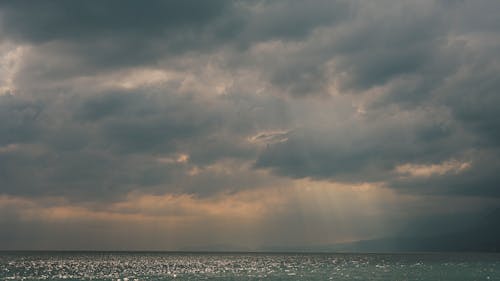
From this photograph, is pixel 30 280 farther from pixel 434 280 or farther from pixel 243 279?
pixel 434 280

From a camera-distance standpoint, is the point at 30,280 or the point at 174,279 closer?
the point at 30,280

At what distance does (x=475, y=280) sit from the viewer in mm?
108250

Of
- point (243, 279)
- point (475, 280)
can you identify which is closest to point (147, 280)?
point (243, 279)

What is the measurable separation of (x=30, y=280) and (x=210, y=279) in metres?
37.9

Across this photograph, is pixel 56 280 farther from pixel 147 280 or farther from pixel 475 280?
pixel 475 280

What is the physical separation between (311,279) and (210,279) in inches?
891

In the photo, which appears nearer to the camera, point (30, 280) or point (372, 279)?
point (30, 280)

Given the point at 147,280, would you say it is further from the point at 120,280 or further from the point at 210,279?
the point at 210,279

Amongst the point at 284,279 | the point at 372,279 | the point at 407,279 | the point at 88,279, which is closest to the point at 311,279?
the point at 284,279

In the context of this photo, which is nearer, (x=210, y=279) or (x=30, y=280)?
(x=30, y=280)

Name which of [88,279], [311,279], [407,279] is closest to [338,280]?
[311,279]

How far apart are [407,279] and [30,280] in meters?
80.9

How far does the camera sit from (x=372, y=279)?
112 metres

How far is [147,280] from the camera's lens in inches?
4434
